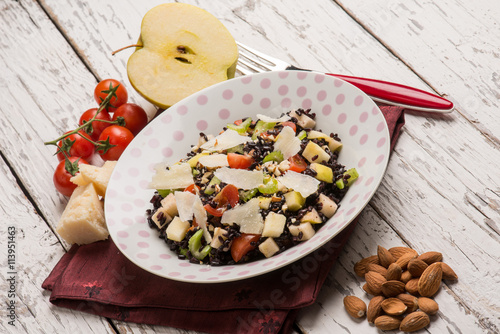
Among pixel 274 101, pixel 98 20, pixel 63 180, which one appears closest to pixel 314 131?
pixel 274 101

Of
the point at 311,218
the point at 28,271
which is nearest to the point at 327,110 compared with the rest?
the point at 311,218

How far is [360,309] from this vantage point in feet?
6.28

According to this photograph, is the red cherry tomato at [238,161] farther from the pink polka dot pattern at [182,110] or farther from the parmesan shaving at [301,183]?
the pink polka dot pattern at [182,110]

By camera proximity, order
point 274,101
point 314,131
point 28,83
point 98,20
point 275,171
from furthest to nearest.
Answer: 1. point 98,20
2. point 28,83
3. point 274,101
4. point 314,131
5. point 275,171

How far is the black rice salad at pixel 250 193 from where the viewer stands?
200 centimetres

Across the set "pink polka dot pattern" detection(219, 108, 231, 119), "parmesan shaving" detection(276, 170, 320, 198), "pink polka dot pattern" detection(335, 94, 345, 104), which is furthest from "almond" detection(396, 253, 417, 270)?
"pink polka dot pattern" detection(219, 108, 231, 119)

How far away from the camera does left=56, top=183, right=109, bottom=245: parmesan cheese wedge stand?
2271 mm

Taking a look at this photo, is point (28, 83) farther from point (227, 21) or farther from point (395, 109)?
point (395, 109)

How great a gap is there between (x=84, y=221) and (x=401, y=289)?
4.47 feet

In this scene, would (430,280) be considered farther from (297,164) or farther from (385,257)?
(297,164)

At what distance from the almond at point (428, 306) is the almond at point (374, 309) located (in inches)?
5.6

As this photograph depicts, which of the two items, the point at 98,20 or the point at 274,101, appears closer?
the point at 274,101

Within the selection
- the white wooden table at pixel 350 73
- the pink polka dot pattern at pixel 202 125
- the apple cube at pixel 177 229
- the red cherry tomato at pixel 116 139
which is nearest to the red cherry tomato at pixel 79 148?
the red cherry tomato at pixel 116 139

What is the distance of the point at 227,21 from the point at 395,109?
134cm
